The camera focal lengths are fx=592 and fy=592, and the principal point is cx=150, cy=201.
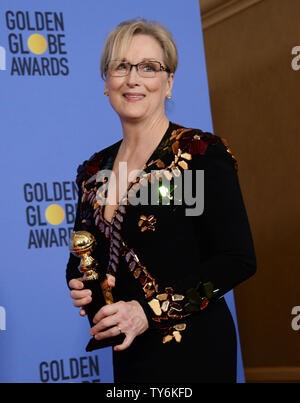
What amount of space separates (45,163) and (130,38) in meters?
1.61

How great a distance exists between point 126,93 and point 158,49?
0.15 metres

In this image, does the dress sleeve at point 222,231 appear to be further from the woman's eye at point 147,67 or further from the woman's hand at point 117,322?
the woman's eye at point 147,67

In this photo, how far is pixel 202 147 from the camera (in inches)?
60.2

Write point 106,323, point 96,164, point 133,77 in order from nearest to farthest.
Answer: point 106,323 → point 133,77 → point 96,164

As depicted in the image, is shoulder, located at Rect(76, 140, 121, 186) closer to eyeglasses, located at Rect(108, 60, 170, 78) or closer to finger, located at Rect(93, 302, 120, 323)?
→ eyeglasses, located at Rect(108, 60, 170, 78)

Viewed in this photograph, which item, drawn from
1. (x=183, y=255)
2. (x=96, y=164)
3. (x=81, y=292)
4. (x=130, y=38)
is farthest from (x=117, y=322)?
(x=130, y=38)

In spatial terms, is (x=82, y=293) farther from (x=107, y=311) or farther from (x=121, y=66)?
(x=121, y=66)

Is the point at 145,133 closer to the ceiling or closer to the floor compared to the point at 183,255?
closer to the ceiling

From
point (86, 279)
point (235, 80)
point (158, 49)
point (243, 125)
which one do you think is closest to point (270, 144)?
point (243, 125)

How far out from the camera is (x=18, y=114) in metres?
3.11

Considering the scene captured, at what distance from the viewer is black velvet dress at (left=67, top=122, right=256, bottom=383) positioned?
1.45 m

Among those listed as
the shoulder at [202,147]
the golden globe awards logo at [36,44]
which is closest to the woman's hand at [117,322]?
the shoulder at [202,147]

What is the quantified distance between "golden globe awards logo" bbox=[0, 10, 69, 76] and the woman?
156cm

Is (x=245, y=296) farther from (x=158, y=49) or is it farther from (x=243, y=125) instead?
(x=158, y=49)
